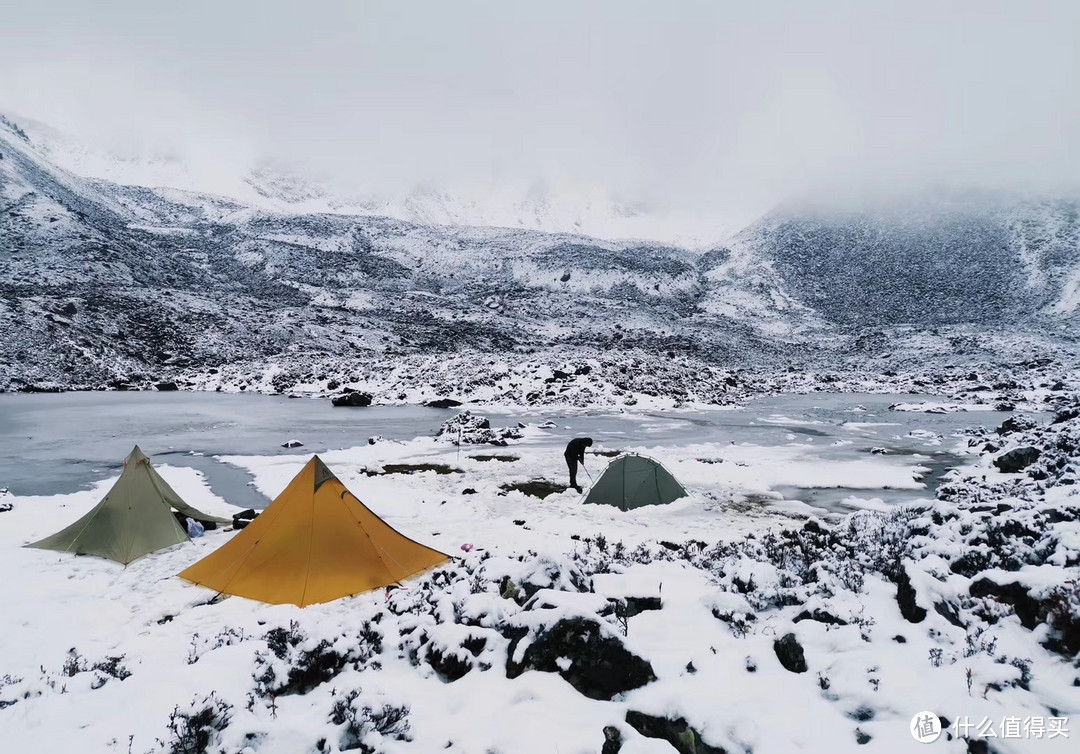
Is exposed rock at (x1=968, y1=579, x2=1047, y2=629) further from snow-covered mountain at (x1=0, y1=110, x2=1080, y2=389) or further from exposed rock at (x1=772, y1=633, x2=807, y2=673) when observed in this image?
snow-covered mountain at (x1=0, y1=110, x2=1080, y2=389)

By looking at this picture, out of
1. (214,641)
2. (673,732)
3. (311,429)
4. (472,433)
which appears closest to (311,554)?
(214,641)

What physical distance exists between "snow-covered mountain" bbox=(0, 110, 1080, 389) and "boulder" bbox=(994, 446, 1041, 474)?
1287 inches

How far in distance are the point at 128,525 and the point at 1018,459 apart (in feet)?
62.2

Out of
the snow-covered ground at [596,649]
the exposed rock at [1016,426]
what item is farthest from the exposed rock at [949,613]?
the exposed rock at [1016,426]

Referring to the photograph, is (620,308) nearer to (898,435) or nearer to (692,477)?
(898,435)

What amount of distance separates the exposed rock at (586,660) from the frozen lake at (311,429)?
31.6ft

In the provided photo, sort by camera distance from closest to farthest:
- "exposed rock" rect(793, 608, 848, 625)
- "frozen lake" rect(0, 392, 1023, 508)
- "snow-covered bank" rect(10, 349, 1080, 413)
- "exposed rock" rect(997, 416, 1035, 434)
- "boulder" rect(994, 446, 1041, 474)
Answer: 1. "exposed rock" rect(793, 608, 848, 625)
2. "boulder" rect(994, 446, 1041, 474)
3. "frozen lake" rect(0, 392, 1023, 508)
4. "exposed rock" rect(997, 416, 1035, 434)
5. "snow-covered bank" rect(10, 349, 1080, 413)

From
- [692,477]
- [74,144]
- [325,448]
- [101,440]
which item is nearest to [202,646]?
[692,477]

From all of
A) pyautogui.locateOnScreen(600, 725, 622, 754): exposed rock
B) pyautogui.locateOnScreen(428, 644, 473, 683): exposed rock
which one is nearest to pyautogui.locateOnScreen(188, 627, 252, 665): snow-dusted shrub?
pyautogui.locateOnScreen(428, 644, 473, 683): exposed rock

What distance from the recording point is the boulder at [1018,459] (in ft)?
43.9

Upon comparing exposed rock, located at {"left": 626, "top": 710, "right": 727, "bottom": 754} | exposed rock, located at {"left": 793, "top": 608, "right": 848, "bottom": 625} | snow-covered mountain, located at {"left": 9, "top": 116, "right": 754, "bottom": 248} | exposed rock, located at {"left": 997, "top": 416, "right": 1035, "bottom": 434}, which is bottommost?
exposed rock, located at {"left": 997, "top": 416, "right": 1035, "bottom": 434}

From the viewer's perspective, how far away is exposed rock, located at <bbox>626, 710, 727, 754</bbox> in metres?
4.35

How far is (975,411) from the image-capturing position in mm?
30891

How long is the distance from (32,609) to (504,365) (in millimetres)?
36331
